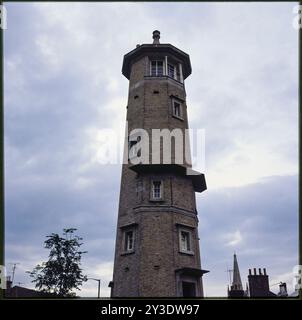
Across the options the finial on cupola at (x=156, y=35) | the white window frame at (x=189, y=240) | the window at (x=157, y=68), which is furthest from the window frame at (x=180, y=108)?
the white window frame at (x=189, y=240)

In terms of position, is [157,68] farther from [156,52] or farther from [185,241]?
[185,241]

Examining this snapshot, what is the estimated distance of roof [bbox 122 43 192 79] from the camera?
2725 cm

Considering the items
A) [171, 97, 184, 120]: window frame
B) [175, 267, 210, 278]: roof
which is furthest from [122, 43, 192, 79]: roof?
[175, 267, 210, 278]: roof

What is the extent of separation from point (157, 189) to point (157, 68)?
32.9ft

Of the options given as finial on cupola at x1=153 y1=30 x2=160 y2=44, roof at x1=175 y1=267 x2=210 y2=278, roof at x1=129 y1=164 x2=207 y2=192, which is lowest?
roof at x1=175 y1=267 x2=210 y2=278

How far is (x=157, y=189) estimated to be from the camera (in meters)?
22.5

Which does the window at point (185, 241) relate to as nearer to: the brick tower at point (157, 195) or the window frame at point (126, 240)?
the brick tower at point (157, 195)

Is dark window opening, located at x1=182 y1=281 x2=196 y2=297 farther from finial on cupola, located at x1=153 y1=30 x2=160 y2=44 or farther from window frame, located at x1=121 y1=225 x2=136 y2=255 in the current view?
finial on cupola, located at x1=153 y1=30 x2=160 y2=44

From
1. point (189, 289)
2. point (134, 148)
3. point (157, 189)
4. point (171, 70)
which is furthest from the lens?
point (171, 70)

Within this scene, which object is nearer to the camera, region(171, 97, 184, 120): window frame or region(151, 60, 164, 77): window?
region(171, 97, 184, 120): window frame

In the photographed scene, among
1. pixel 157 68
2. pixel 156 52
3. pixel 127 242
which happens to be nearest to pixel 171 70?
pixel 157 68
